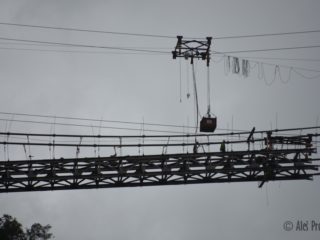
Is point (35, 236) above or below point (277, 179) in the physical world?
below

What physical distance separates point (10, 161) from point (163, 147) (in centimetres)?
652

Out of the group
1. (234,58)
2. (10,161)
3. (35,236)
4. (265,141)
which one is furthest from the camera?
(35,236)

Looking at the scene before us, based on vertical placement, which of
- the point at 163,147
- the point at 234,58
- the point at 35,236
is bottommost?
the point at 35,236

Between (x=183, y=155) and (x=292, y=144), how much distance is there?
5.09 meters

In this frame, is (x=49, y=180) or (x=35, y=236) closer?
(x=49, y=180)

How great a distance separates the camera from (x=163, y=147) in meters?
21.4

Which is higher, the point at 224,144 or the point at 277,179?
the point at 224,144

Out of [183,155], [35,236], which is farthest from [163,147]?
[35,236]

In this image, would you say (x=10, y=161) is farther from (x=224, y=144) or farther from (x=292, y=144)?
(x=292, y=144)

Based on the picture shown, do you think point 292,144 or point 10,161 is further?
point 292,144

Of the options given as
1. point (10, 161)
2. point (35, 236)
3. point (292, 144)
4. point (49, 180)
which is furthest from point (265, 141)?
point (35, 236)

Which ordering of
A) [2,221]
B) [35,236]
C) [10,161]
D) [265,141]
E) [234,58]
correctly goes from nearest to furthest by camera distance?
1. [10,161]
2. [265,141]
3. [234,58]
4. [2,221]
5. [35,236]

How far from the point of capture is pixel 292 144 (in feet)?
69.7

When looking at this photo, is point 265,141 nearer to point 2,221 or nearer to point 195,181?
point 195,181
